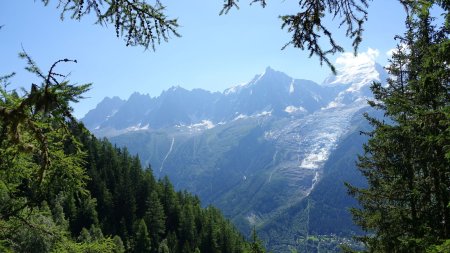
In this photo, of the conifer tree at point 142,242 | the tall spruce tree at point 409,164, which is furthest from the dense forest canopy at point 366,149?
the conifer tree at point 142,242

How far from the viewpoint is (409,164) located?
17.0 m

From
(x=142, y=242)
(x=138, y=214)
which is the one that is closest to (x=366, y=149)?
(x=142, y=242)

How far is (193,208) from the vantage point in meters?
112

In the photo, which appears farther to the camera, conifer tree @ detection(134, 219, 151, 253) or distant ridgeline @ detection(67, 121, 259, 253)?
distant ridgeline @ detection(67, 121, 259, 253)

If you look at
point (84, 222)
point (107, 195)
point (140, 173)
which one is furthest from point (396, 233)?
point (140, 173)

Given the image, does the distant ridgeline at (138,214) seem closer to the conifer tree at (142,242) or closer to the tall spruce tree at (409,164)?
the conifer tree at (142,242)

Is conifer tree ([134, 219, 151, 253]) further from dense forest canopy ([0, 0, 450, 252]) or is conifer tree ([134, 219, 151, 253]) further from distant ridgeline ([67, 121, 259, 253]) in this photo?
dense forest canopy ([0, 0, 450, 252])

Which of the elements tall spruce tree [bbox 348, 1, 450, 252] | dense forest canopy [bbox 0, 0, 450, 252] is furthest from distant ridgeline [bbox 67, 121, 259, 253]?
tall spruce tree [bbox 348, 1, 450, 252]

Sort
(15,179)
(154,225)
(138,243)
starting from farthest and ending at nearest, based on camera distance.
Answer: (154,225) → (138,243) → (15,179)

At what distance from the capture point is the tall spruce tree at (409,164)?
46.0 ft

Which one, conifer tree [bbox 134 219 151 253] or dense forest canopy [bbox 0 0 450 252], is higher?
dense forest canopy [bbox 0 0 450 252]

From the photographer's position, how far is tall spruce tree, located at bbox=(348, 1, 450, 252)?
14.0 meters

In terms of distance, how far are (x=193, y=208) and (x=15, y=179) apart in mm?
104169

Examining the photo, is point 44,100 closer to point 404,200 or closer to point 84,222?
point 404,200
